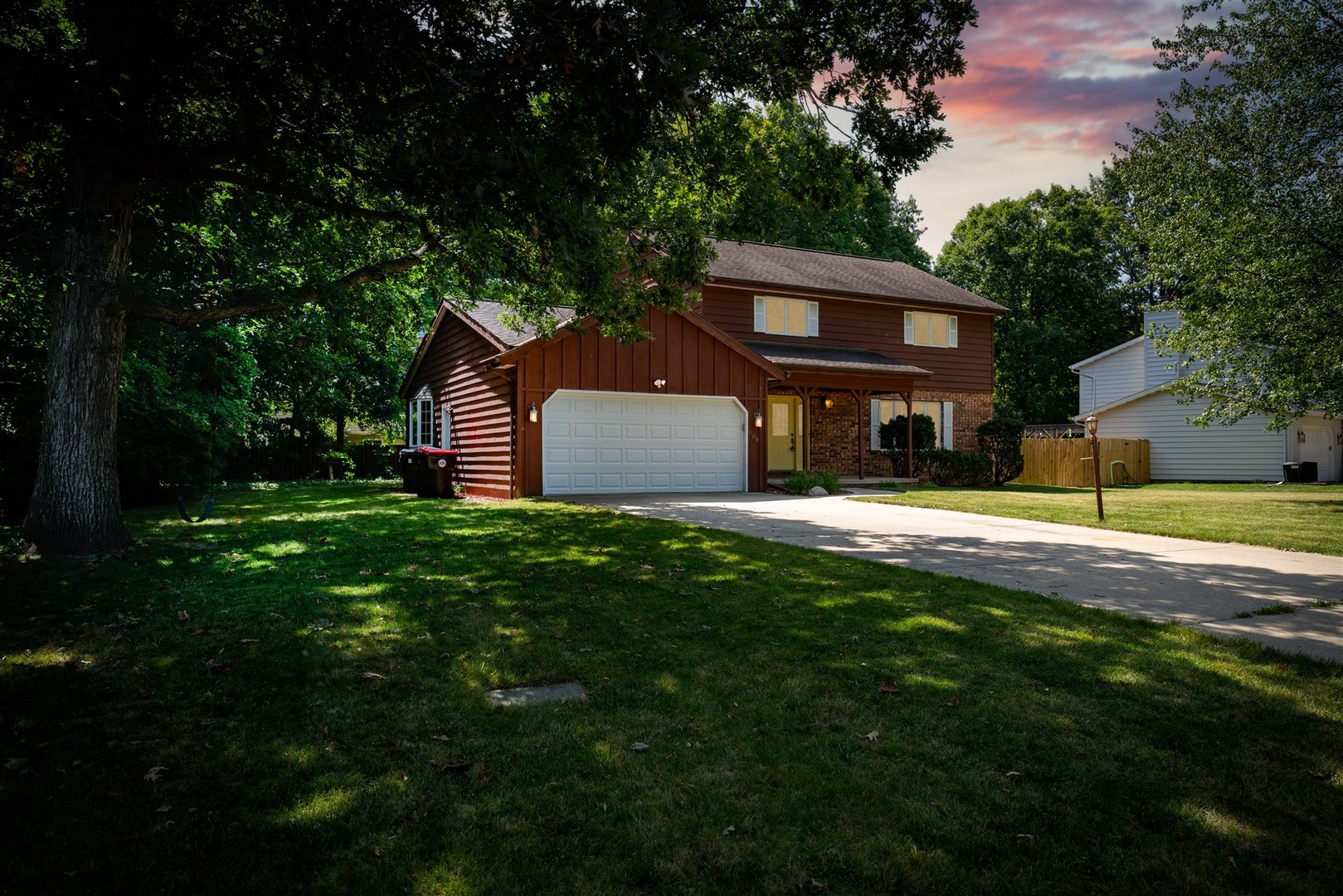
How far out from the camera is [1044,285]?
1613 inches

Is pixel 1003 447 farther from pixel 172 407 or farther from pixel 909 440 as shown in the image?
pixel 172 407

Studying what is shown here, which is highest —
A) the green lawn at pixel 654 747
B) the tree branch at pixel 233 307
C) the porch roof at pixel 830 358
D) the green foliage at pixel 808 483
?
the porch roof at pixel 830 358

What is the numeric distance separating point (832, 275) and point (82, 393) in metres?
20.5

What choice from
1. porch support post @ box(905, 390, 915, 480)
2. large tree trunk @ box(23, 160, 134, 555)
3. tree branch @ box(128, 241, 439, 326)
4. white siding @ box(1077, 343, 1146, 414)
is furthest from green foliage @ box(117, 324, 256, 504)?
white siding @ box(1077, 343, 1146, 414)

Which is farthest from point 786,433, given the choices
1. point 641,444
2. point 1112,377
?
point 1112,377

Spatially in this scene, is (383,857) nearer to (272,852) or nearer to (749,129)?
(272,852)

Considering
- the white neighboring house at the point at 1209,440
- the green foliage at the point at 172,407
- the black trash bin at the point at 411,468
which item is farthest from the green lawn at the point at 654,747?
the white neighboring house at the point at 1209,440

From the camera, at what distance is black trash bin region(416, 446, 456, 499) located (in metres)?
16.9

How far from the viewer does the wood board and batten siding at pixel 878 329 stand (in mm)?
21422

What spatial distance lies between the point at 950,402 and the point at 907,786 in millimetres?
23648

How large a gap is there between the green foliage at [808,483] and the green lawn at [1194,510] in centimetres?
182

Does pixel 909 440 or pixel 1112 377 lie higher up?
pixel 1112 377

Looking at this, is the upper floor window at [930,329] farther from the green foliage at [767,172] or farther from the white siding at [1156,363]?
the green foliage at [767,172]

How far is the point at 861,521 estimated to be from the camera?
36.6 ft
